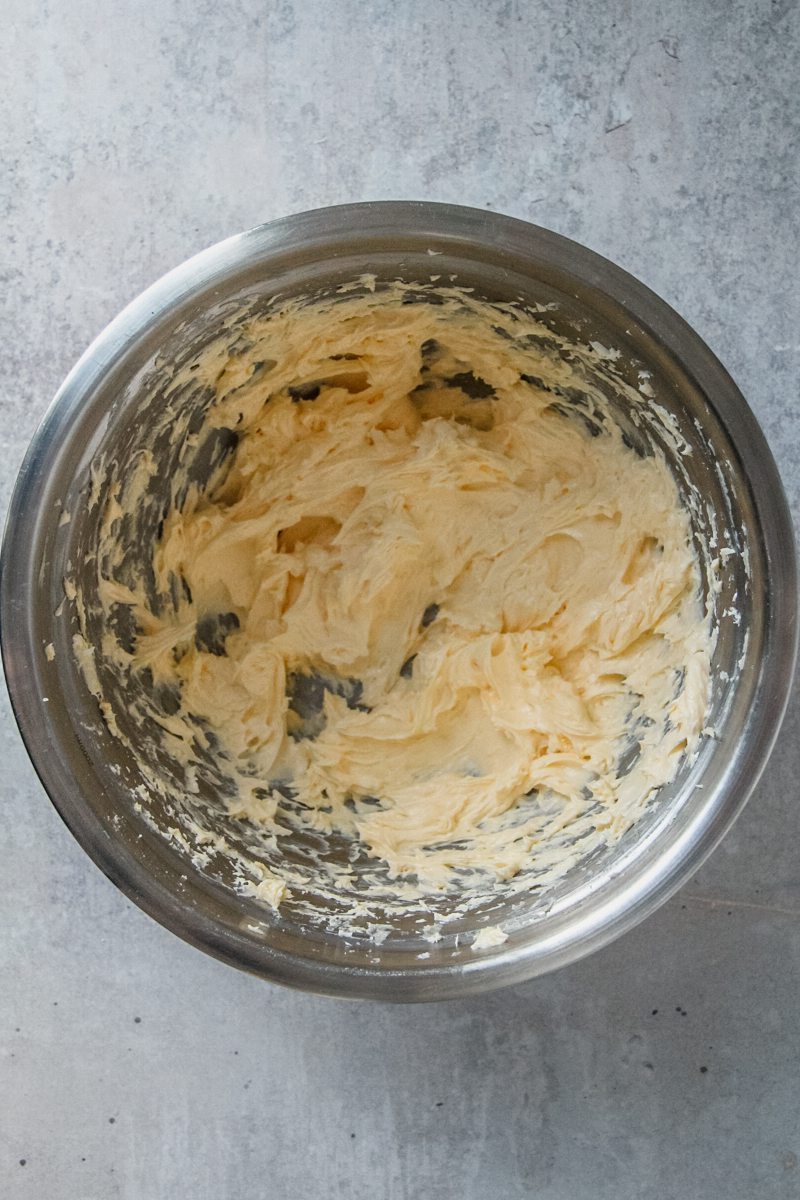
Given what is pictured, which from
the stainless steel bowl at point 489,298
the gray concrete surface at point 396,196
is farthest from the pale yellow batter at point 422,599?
the gray concrete surface at point 396,196

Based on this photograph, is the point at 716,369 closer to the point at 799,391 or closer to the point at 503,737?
the point at 799,391

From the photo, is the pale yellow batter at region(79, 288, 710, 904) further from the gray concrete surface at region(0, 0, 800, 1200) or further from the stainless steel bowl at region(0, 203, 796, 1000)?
the gray concrete surface at region(0, 0, 800, 1200)

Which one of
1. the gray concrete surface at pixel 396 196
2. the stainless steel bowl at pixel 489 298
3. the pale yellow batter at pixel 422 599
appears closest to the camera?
the stainless steel bowl at pixel 489 298

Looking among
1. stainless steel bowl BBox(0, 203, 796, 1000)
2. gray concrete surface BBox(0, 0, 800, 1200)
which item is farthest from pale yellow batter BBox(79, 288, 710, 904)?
gray concrete surface BBox(0, 0, 800, 1200)

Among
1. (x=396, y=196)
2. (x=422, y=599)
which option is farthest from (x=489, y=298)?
(x=422, y=599)

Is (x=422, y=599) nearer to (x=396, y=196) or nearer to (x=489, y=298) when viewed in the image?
(x=489, y=298)

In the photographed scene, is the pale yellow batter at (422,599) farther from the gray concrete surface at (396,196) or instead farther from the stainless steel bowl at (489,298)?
the gray concrete surface at (396,196)

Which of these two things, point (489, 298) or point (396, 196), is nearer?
point (489, 298)
